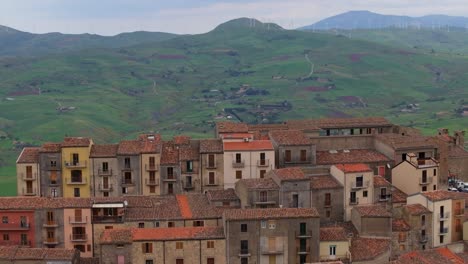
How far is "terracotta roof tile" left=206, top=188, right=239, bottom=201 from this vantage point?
64.8 meters

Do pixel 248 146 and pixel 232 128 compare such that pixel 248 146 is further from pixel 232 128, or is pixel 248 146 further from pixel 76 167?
pixel 76 167

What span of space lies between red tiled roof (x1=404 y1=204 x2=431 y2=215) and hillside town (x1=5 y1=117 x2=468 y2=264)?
0.33 ft

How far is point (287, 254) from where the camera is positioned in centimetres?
5738

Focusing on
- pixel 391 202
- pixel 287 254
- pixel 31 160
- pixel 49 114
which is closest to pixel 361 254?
pixel 287 254

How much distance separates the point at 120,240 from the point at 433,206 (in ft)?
90.4

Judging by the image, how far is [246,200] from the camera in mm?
62656

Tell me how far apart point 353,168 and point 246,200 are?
11.3 meters

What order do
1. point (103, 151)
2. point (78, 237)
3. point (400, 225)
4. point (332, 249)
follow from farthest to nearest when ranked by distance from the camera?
point (103, 151), point (400, 225), point (78, 237), point (332, 249)

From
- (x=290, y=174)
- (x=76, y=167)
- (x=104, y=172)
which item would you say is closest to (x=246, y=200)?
(x=290, y=174)

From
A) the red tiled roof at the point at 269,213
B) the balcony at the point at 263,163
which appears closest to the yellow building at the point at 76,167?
the balcony at the point at 263,163

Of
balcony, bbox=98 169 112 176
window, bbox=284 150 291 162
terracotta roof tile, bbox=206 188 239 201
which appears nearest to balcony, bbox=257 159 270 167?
window, bbox=284 150 291 162

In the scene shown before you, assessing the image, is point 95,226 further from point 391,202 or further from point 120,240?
point 391,202

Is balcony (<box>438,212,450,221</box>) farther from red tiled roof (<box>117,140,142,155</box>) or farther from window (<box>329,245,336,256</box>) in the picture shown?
red tiled roof (<box>117,140,142,155</box>)

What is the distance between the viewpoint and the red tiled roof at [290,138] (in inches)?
2844
